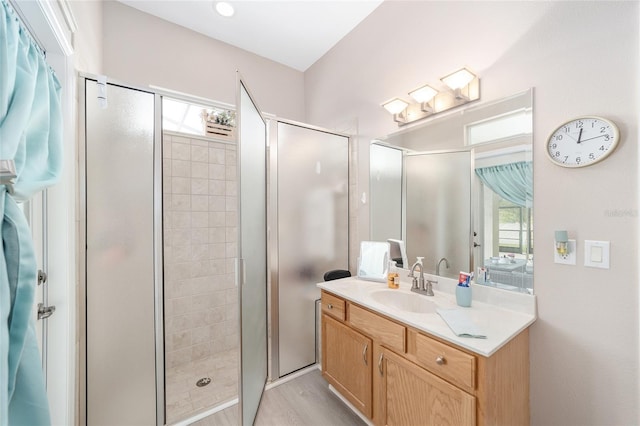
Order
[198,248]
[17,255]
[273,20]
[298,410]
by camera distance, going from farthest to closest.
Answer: [198,248]
[273,20]
[298,410]
[17,255]

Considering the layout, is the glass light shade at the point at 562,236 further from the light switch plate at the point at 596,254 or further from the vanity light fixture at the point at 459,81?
the vanity light fixture at the point at 459,81

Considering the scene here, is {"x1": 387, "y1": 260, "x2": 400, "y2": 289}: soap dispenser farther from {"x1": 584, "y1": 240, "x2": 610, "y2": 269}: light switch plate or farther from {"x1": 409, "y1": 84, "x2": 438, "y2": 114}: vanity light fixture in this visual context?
{"x1": 409, "y1": 84, "x2": 438, "y2": 114}: vanity light fixture

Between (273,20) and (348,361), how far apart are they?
275 cm

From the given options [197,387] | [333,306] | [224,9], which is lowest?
[197,387]

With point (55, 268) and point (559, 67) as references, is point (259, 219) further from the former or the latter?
point (559, 67)

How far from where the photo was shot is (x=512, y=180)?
1.37m

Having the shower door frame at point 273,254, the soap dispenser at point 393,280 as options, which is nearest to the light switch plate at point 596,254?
the soap dispenser at point 393,280

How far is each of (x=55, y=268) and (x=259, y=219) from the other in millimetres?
1034

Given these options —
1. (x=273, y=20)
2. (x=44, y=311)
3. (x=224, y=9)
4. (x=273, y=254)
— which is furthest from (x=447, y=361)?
(x=224, y=9)

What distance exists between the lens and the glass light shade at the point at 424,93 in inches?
65.5

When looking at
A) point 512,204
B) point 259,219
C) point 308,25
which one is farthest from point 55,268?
point 308,25

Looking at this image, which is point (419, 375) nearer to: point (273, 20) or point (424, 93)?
point (424, 93)

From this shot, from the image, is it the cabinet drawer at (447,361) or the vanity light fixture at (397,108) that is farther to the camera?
the vanity light fixture at (397,108)

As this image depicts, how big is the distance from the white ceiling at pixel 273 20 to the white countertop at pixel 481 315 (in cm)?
227
